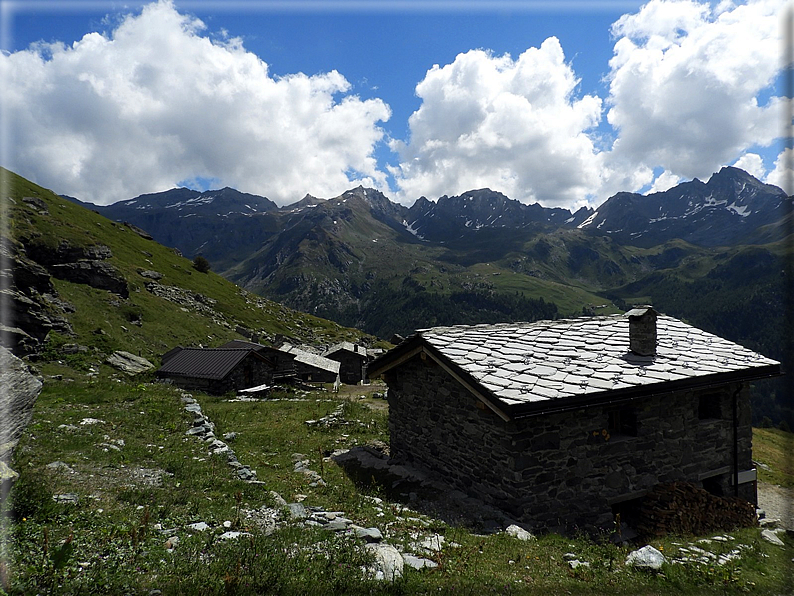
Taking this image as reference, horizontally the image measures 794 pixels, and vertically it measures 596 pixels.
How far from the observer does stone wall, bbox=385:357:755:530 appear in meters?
11.6

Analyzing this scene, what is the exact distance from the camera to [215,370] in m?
36.2

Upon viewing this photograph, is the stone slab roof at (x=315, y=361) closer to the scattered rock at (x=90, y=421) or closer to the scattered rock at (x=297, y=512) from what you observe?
the scattered rock at (x=90, y=421)

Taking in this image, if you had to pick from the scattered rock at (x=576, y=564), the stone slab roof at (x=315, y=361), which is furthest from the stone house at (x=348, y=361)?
the scattered rock at (x=576, y=564)

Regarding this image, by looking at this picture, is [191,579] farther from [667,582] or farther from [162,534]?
[667,582]

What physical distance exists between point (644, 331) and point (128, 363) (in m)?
40.7

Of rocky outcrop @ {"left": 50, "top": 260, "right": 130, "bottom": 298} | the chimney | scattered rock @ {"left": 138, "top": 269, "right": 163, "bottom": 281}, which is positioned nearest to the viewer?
the chimney

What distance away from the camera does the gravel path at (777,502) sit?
17.3 metres

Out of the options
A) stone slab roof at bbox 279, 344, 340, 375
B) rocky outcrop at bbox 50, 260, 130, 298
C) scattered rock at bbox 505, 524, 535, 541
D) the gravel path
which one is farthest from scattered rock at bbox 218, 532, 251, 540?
rocky outcrop at bbox 50, 260, 130, 298

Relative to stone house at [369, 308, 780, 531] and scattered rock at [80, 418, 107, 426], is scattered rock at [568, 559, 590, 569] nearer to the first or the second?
stone house at [369, 308, 780, 531]

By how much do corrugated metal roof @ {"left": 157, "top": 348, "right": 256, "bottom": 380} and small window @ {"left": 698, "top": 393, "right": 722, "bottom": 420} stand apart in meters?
33.1

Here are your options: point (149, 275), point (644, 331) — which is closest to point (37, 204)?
point (149, 275)

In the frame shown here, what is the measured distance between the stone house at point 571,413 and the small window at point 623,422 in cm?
4

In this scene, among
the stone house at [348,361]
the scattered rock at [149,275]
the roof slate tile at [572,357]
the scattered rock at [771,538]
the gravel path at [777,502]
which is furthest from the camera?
the scattered rock at [149,275]

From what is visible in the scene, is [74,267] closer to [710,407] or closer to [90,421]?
[90,421]
